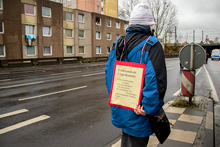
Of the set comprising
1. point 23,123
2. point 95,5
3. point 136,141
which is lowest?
point 23,123

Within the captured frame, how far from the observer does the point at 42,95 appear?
7859 millimetres

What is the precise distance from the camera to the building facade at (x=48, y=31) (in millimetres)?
25094

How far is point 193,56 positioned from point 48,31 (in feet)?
91.1

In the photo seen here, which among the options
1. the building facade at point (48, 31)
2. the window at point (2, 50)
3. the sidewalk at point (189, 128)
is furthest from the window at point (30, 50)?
the sidewalk at point (189, 128)

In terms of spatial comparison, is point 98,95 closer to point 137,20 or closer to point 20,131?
point 20,131

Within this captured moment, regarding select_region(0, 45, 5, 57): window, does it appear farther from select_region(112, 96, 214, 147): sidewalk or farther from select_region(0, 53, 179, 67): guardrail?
select_region(112, 96, 214, 147): sidewalk

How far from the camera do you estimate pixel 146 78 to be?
5.89 feet

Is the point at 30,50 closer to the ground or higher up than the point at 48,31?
closer to the ground

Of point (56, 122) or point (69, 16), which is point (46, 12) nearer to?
point (69, 16)

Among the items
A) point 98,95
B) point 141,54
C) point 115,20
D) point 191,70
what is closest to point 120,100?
point 141,54

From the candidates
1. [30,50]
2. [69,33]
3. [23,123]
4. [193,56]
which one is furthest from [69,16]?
[23,123]

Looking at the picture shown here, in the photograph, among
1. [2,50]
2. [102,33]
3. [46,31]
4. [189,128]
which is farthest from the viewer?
[102,33]

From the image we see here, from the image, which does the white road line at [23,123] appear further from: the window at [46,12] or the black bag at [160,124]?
the window at [46,12]

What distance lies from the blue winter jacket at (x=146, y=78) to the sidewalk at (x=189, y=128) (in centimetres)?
173
